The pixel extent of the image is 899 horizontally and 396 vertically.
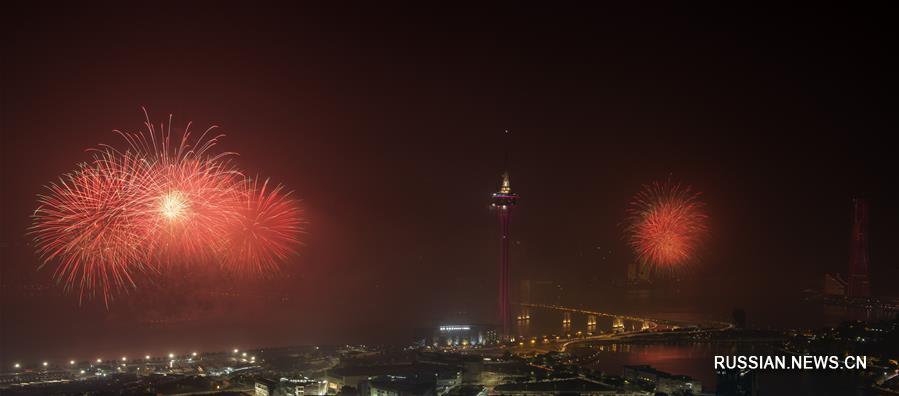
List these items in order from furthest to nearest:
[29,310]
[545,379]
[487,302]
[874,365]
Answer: [487,302] < [29,310] < [874,365] < [545,379]

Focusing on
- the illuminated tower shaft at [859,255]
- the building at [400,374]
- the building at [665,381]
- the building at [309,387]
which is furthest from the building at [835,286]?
the building at [309,387]

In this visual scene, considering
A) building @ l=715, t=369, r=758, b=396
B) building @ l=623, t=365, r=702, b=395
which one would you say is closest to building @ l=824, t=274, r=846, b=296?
building @ l=623, t=365, r=702, b=395

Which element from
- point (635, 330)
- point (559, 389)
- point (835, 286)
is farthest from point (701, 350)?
point (835, 286)

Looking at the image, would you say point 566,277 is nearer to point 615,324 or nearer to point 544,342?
point 615,324

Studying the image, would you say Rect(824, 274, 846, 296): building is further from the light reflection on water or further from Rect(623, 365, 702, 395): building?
Rect(623, 365, 702, 395): building

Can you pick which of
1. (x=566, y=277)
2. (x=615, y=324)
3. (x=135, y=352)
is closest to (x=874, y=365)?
(x=615, y=324)
